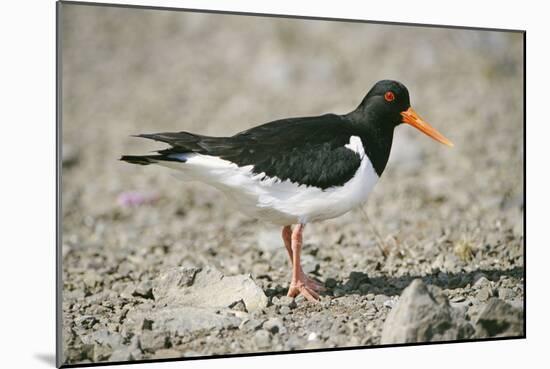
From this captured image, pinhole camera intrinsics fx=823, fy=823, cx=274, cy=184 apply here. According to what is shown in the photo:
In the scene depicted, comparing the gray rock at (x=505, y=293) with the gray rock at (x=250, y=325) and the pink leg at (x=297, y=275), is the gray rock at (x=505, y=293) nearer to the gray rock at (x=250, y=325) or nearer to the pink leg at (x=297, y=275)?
the pink leg at (x=297, y=275)

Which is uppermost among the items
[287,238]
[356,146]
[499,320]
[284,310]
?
[356,146]

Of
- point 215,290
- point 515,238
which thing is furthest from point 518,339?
point 215,290

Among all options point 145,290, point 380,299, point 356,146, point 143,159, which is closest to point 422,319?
point 380,299

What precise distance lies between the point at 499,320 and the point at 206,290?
203 centimetres

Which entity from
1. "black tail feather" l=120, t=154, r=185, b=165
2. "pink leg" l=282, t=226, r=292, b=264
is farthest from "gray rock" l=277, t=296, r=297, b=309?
"black tail feather" l=120, t=154, r=185, b=165

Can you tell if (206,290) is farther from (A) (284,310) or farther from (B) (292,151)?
(B) (292,151)

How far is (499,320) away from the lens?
5656 millimetres

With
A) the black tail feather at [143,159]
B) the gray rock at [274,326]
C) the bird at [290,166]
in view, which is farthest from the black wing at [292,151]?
the gray rock at [274,326]

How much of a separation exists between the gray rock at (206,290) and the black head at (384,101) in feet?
4.55

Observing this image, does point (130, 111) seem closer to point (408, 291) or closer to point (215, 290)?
point (215, 290)

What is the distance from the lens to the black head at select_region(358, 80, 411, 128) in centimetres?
554

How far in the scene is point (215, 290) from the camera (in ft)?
17.5

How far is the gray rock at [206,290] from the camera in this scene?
5.26 meters

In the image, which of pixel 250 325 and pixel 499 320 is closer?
pixel 250 325
